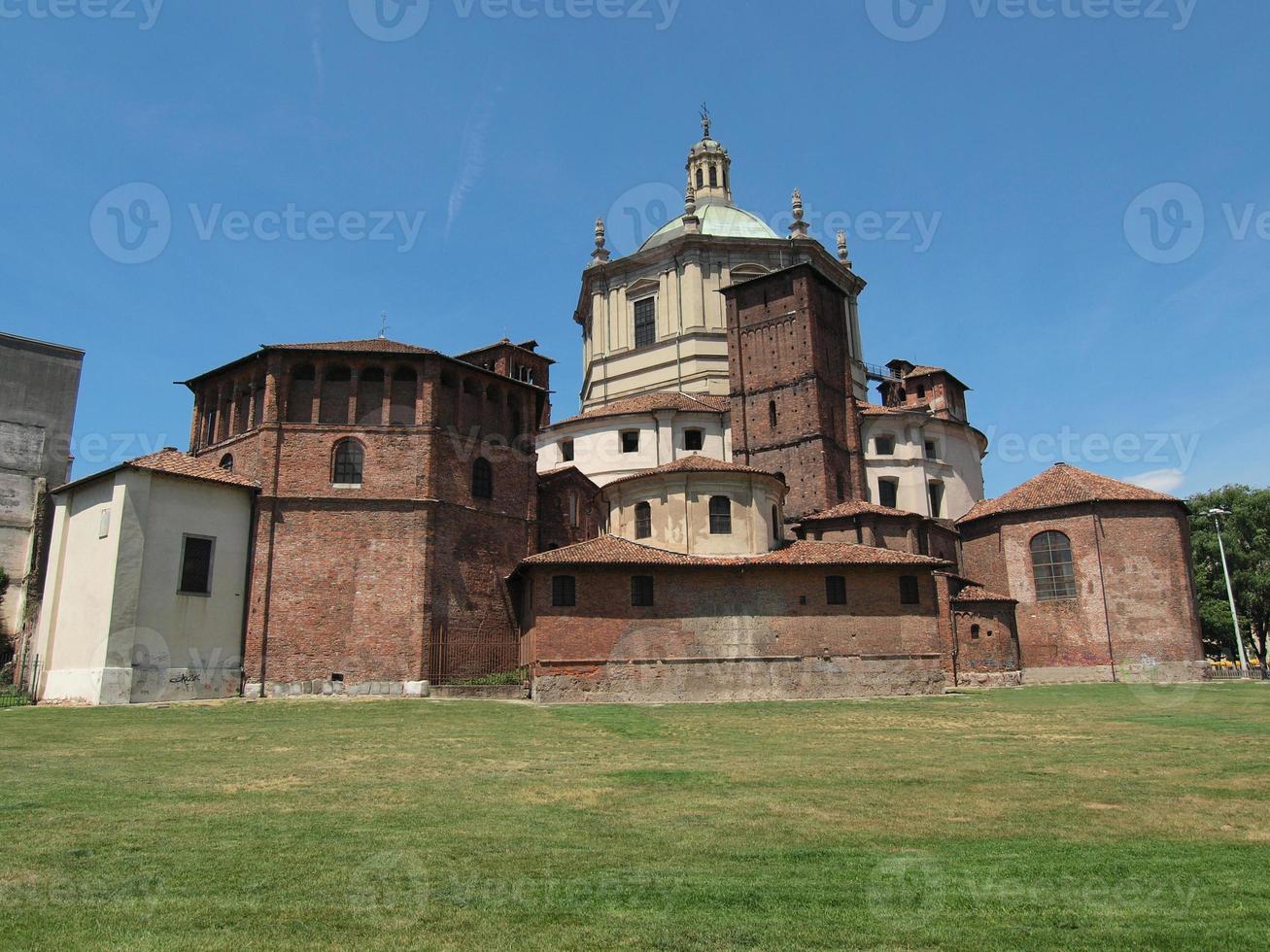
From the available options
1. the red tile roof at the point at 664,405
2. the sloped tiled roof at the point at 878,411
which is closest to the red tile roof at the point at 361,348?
the red tile roof at the point at 664,405

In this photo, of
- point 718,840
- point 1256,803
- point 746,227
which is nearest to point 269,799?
point 718,840

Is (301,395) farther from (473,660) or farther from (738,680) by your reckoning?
(738,680)

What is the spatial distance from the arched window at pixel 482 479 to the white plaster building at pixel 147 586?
305 inches

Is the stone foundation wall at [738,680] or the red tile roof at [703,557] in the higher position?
the red tile roof at [703,557]

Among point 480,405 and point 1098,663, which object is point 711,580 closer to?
point 480,405

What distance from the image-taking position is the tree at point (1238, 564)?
54.4 m

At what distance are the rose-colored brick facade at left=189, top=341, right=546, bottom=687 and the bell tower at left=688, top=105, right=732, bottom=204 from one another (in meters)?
26.8

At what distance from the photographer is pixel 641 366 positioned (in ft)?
162

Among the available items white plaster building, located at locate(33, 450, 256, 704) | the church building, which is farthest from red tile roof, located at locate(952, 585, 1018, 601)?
white plaster building, located at locate(33, 450, 256, 704)

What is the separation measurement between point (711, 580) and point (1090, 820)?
70.2 feet

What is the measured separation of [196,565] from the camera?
29828mm

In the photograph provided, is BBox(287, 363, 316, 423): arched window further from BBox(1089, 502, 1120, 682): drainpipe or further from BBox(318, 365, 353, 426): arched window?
BBox(1089, 502, 1120, 682): drainpipe

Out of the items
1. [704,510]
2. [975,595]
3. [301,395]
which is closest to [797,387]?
[704,510]

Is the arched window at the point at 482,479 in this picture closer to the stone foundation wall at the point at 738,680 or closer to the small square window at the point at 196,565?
the stone foundation wall at the point at 738,680
